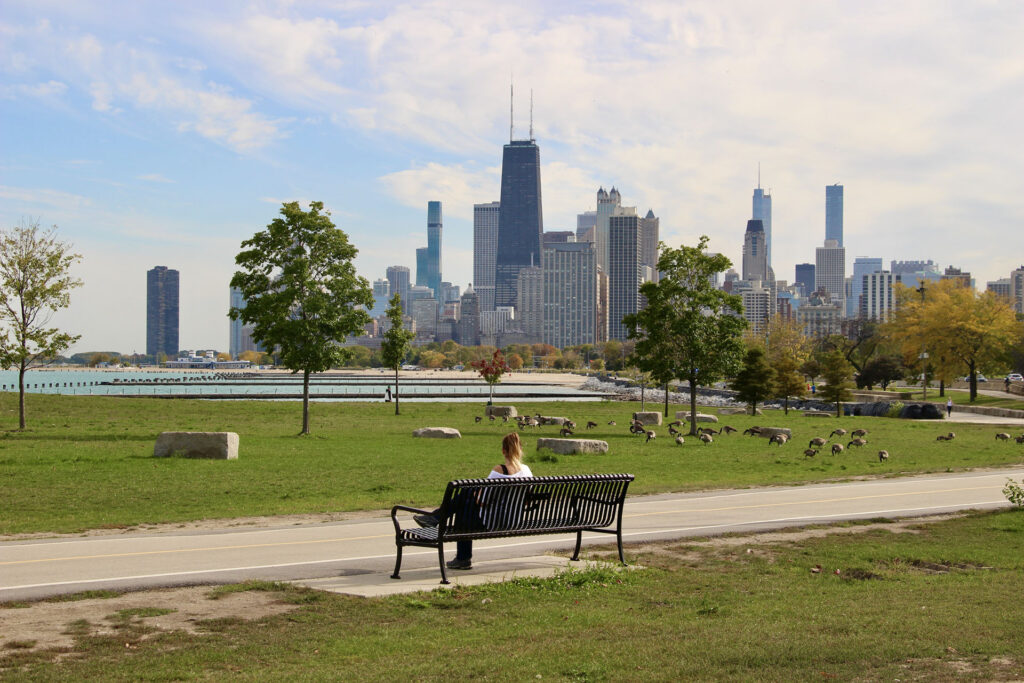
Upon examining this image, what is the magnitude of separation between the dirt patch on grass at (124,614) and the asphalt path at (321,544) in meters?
0.52

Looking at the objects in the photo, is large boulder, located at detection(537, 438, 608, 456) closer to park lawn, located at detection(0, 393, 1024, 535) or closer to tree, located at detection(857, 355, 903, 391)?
park lawn, located at detection(0, 393, 1024, 535)

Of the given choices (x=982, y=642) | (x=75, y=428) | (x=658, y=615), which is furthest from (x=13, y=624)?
(x=75, y=428)

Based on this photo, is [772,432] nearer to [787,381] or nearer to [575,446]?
[575,446]

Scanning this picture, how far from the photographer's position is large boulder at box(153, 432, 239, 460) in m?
21.1

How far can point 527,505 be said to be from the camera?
387 inches

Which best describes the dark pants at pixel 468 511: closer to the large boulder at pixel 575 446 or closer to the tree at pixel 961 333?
the large boulder at pixel 575 446

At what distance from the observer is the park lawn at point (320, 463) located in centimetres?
1441

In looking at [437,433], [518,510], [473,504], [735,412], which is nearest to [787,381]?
[735,412]

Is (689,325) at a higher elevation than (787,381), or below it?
higher

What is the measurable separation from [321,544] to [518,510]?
2.78 m

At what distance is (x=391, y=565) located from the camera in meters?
9.79

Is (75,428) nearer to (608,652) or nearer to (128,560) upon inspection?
(128,560)

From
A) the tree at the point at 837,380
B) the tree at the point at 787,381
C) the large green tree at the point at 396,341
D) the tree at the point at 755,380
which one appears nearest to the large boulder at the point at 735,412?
the tree at the point at 755,380

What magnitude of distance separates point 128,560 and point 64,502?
17.5 feet
